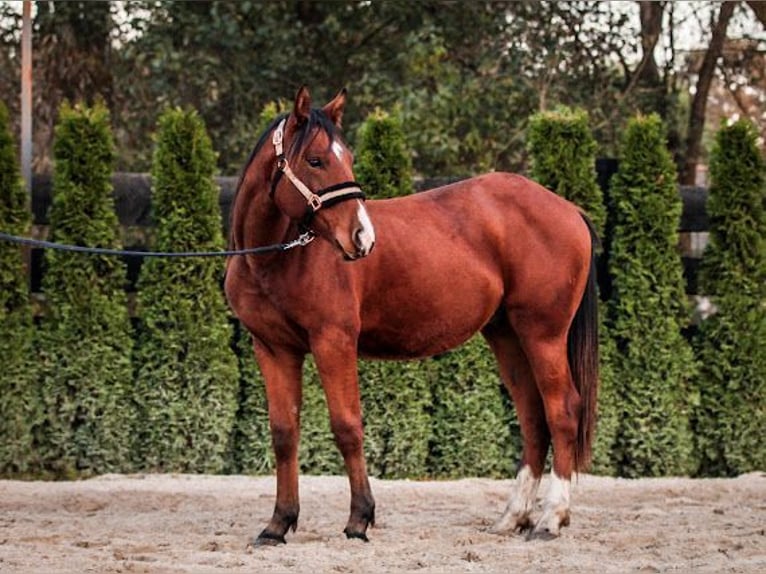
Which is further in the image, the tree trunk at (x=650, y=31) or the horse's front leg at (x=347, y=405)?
the tree trunk at (x=650, y=31)

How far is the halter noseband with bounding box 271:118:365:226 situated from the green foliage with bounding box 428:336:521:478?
11.4 ft

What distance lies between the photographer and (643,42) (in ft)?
42.6

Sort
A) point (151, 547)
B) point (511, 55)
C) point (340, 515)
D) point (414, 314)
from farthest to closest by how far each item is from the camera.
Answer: point (511, 55) < point (340, 515) < point (414, 314) < point (151, 547)

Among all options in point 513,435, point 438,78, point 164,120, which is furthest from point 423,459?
point 438,78

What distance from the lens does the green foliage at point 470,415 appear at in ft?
28.1

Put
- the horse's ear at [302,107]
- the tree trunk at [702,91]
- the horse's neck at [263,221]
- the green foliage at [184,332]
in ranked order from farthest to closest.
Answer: the tree trunk at [702,91] → the green foliage at [184,332] → the horse's neck at [263,221] → the horse's ear at [302,107]

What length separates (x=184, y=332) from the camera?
8.45 metres

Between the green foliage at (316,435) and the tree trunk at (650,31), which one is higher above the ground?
the tree trunk at (650,31)

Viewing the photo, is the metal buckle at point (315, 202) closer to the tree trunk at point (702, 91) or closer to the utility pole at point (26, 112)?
the utility pole at point (26, 112)

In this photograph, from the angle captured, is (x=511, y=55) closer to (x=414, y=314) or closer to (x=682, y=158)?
(x=682, y=158)

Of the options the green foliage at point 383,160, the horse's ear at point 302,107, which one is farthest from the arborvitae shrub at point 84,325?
the horse's ear at point 302,107

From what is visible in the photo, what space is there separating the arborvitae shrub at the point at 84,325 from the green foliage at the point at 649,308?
354cm

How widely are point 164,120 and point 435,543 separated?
4.14m

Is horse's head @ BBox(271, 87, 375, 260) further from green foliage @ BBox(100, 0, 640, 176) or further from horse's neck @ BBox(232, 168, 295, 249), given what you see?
green foliage @ BBox(100, 0, 640, 176)
